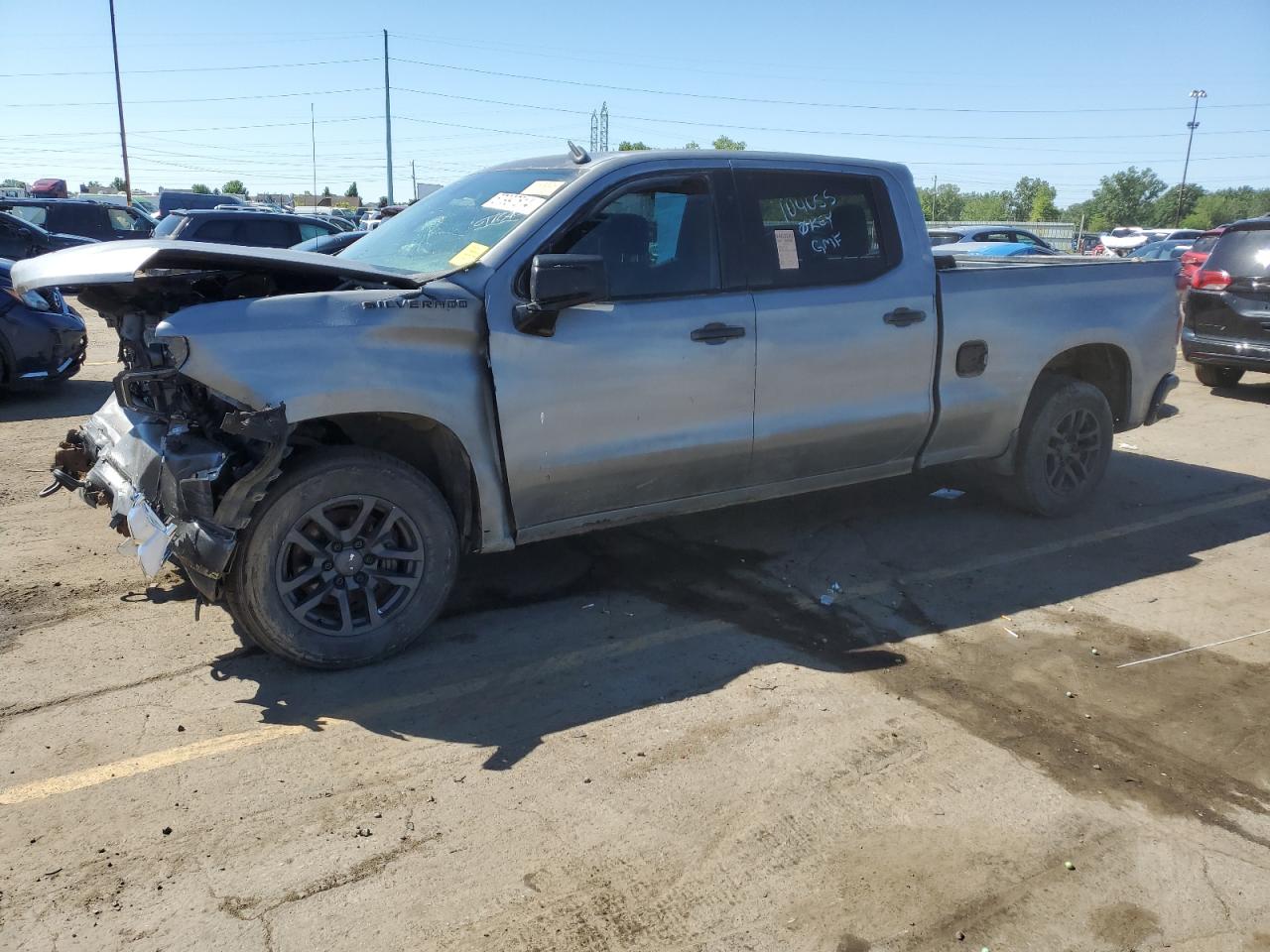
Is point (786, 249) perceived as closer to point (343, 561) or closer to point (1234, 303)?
point (343, 561)

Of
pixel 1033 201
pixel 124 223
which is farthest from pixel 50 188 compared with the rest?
pixel 1033 201

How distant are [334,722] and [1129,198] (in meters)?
94.8

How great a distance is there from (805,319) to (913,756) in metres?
2.22

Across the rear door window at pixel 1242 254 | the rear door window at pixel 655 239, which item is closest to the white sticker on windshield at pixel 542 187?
the rear door window at pixel 655 239

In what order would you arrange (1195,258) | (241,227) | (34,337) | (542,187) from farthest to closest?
(241,227), (1195,258), (34,337), (542,187)

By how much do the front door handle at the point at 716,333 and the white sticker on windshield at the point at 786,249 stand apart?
487mm

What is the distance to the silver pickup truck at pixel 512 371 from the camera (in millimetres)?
3758

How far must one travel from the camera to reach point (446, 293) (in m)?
4.04

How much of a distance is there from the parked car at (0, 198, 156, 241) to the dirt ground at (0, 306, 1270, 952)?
17804mm

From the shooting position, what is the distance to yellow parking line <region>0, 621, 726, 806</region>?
325 cm

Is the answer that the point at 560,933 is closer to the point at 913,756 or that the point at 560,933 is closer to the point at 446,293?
the point at 913,756

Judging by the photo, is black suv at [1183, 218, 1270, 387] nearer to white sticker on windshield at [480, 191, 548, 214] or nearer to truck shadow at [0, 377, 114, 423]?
white sticker on windshield at [480, 191, 548, 214]

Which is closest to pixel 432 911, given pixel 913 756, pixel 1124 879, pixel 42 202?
pixel 913 756

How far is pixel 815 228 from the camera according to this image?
509 centimetres
